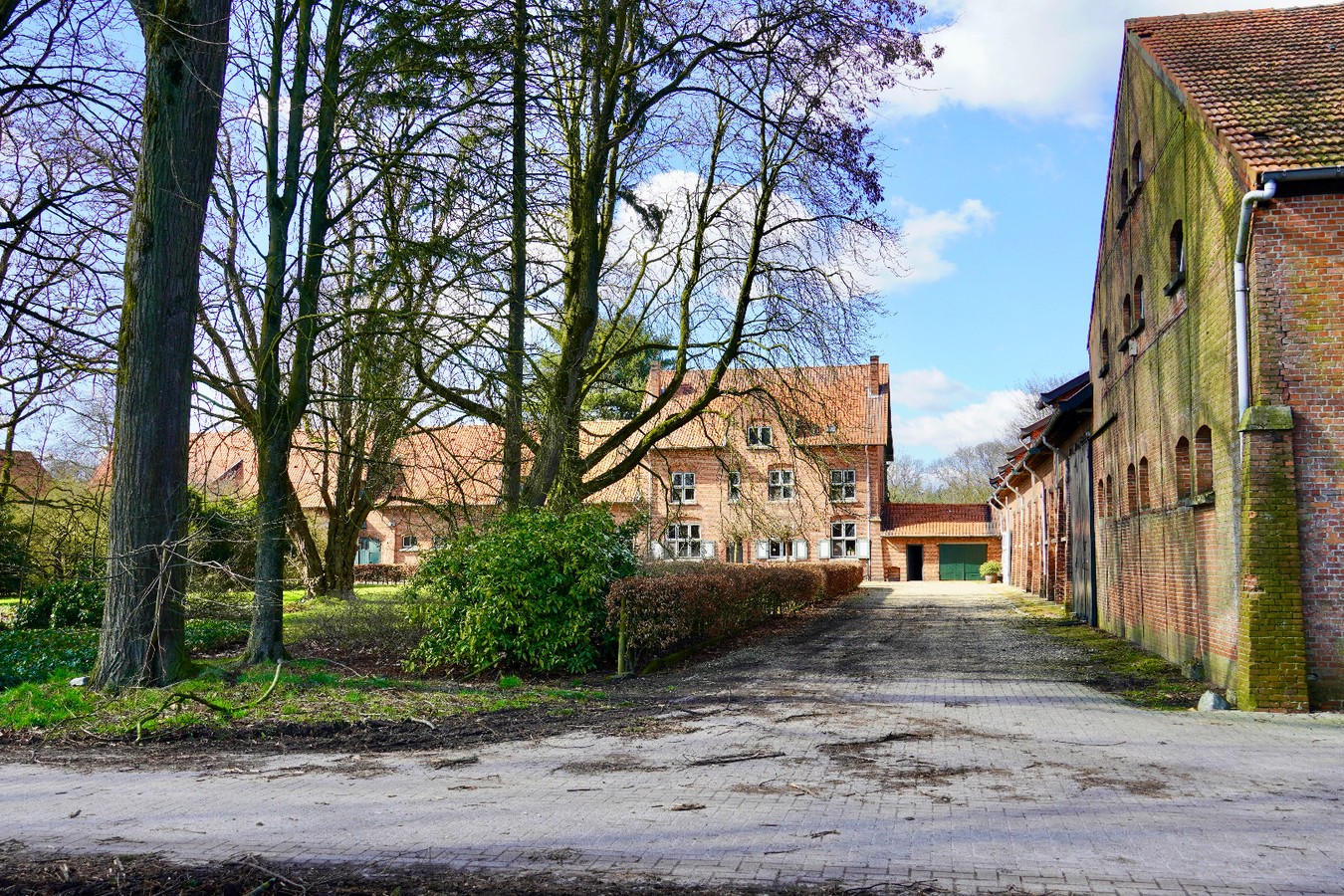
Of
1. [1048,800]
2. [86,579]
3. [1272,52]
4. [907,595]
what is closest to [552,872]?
[1048,800]

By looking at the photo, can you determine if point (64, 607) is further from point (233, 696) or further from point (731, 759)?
point (731, 759)

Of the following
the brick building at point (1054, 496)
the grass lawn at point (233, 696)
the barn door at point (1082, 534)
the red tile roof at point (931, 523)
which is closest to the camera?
the grass lawn at point (233, 696)

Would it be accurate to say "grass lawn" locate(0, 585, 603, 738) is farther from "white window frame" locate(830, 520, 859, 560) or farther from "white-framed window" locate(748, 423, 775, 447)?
"white window frame" locate(830, 520, 859, 560)

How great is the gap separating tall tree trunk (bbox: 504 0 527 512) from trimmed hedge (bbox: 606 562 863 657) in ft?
8.07

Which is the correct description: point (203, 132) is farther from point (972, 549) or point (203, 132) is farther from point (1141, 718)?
point (972, 549)

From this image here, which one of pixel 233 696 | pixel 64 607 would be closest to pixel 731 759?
pixel 233 696

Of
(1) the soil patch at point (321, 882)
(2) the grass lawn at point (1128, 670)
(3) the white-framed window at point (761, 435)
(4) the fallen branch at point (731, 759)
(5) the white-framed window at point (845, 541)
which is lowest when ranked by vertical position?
(2) the grass lawn at point (1128, 670)

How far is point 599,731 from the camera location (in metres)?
8.62

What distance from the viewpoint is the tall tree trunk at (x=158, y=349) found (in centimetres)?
942

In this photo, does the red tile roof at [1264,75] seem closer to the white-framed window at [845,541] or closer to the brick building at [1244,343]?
the brick building at [1244,343]

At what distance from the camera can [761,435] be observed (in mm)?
21047

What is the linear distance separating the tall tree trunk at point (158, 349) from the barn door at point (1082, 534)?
1770 cm

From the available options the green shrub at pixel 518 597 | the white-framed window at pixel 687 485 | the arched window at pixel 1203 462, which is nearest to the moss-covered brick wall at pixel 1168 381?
the arched window at pixel 1203 462

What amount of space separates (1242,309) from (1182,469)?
148 inches
